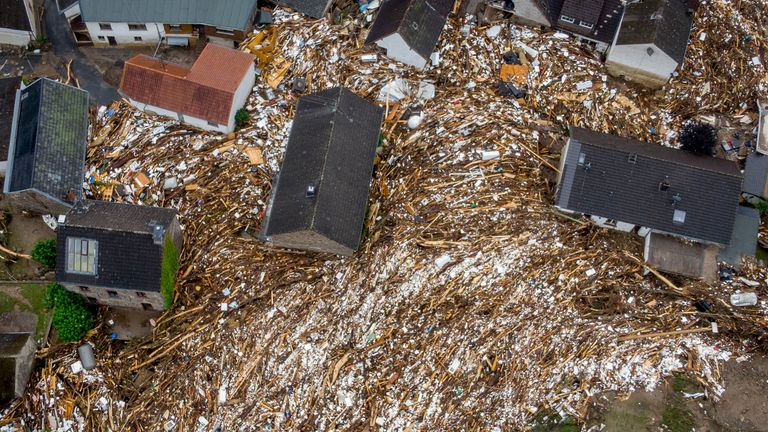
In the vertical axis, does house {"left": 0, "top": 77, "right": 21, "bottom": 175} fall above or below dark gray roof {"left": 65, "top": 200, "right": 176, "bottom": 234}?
above

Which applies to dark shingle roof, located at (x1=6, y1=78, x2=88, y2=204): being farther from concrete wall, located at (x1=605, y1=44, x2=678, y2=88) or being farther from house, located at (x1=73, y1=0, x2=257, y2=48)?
concrete wall, located at (x1=605, y1=44, x2=678, y2=88)

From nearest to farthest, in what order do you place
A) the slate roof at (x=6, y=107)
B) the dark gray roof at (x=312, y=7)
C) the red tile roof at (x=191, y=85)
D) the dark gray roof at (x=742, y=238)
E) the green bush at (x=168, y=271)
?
the green bush at (x=168, y=271) → the dark gray roof at (x=742, y=238) → the slate roof at (x=6, y=107) → the red tile roof at (x=191, y=85) → the dark gray roof at (x=312, y=7)

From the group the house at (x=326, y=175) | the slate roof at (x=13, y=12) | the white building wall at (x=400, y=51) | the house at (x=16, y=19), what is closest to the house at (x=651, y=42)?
the white building wall at (x=400, y=51)

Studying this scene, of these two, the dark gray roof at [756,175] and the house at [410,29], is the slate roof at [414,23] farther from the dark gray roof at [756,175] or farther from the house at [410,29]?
the dark gray roof at [756,175]

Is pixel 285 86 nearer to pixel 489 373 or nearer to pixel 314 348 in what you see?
pixel 314 348

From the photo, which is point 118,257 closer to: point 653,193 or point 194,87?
point 194,87

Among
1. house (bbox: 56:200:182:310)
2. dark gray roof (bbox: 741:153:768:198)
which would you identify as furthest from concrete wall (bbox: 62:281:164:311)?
dark gray roof (bbox: 741:153:768:198)

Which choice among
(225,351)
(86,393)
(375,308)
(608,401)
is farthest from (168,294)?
(608,401)
